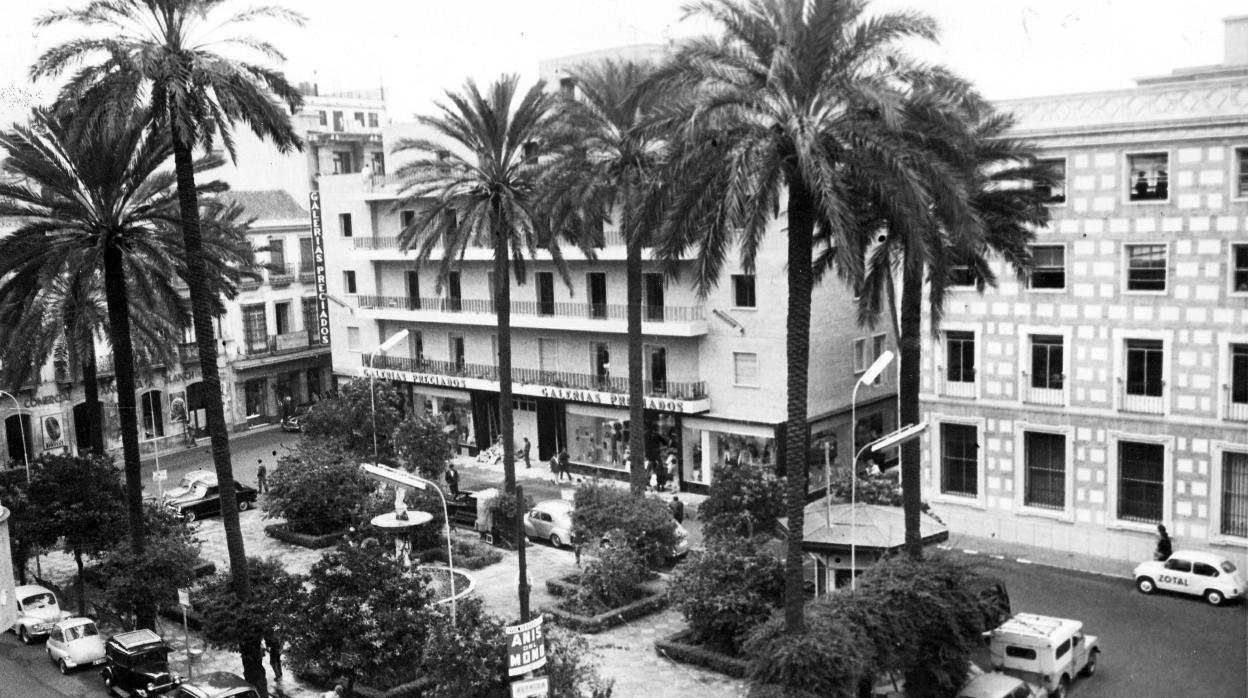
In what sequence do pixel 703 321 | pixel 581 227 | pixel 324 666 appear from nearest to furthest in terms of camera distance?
pixel 324 666
pixel 581 227
pixel 703 321

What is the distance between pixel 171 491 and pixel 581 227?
2009 cm

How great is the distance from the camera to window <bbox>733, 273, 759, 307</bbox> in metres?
41.3

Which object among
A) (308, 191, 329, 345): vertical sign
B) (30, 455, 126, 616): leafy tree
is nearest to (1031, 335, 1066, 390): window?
(30, 455, 126, 616): leafy tree

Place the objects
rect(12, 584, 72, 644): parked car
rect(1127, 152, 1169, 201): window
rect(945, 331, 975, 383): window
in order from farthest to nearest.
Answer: rect(945, 331, 975, 383): window, rect(1127, 152, 1169, 201): window, rect(12, 584, 72, 644): parked car

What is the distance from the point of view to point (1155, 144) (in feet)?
100.0

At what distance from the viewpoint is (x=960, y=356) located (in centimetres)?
3503

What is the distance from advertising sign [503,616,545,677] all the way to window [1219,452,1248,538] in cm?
2085

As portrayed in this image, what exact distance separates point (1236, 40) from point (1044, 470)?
13.9m

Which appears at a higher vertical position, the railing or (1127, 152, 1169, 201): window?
(1127, 152, 1169, 201): window

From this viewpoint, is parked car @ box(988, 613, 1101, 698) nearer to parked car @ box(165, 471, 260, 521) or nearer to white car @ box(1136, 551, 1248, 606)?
white car @ box(1136, 551, 1248, 606)

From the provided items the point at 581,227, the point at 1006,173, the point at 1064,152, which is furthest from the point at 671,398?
the point at 1006,173

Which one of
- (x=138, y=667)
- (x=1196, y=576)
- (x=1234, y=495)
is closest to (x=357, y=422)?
(x=138, y=667)

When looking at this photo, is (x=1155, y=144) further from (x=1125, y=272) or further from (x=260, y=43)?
(x=260, y=43)

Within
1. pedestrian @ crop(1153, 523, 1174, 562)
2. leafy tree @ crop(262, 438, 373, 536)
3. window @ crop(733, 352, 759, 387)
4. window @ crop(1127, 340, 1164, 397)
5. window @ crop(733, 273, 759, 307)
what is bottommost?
pedestrian @ crop(1153, 523, 1174, 562)
